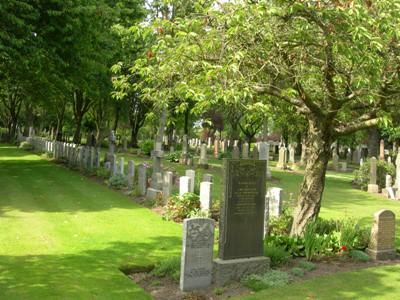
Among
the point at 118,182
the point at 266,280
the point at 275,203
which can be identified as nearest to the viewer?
the point at 266,280

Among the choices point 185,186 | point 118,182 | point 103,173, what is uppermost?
point 185,186

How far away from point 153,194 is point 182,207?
2488 mm

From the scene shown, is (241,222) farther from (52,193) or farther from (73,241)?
(52,193)

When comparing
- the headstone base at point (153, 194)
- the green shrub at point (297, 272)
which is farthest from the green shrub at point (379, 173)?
the green shrub at point (297, 272)

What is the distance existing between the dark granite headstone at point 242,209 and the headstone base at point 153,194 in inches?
280

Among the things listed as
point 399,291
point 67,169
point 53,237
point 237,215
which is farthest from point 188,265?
point 67,169

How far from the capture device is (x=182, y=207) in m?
13.2

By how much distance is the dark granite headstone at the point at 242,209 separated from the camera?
8.12m

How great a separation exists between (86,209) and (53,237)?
11.4 ft

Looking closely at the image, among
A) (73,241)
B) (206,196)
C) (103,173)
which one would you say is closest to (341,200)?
(206,196)

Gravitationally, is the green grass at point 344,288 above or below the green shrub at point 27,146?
below

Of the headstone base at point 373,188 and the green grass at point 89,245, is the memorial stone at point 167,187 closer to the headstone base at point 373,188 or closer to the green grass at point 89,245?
the green grass at point 89,245

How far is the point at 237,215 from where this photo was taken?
823cm

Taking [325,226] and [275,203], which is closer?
[325,226]
